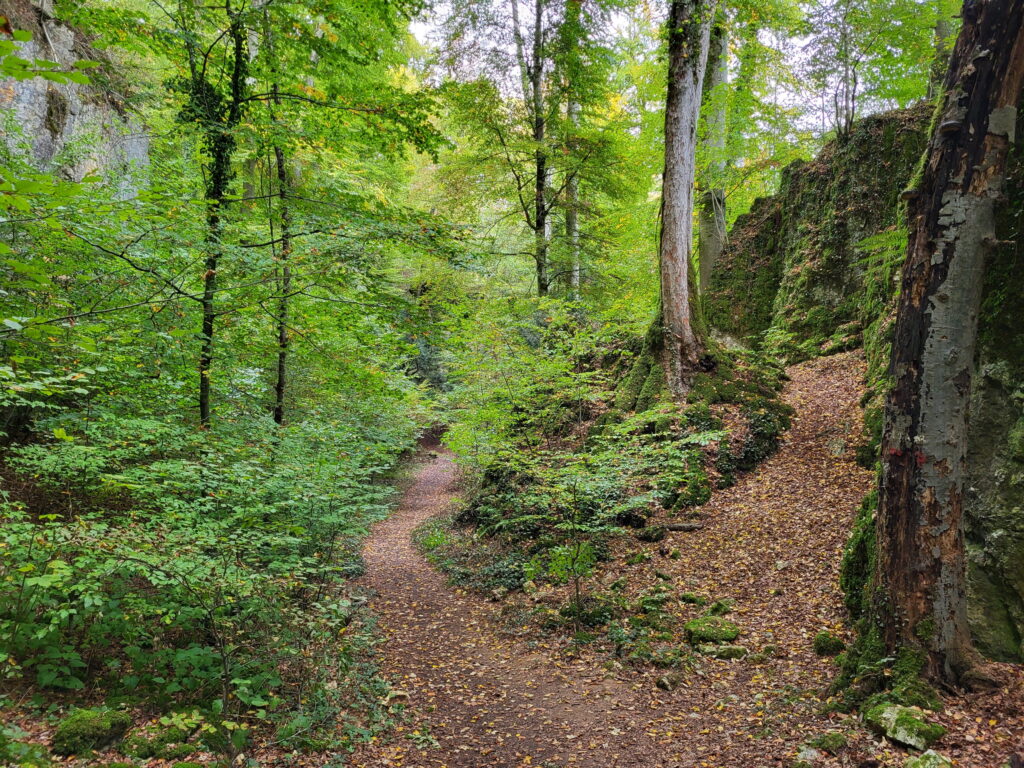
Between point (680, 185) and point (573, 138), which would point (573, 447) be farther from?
point (573, 138)

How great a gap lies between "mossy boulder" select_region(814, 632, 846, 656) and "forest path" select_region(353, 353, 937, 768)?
102mm

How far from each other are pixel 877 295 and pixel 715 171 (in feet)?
17.2

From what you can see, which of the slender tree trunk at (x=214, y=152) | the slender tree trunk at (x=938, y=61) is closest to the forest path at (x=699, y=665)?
the slender tree trunk at (x=214, y=152)

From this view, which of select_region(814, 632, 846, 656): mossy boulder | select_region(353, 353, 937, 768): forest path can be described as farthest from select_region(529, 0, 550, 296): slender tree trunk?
select_region(814, 632, 846, 656): mossy boulder

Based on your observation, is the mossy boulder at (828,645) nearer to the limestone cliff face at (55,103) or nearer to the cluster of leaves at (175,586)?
the cluster of leaves at (175,586)

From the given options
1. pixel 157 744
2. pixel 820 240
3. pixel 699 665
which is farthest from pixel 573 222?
pixel 157 744

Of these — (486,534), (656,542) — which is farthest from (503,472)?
(656,542)

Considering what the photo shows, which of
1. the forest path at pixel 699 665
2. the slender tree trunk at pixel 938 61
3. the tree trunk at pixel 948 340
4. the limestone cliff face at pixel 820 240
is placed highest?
the slender tree trunk at pixel 938 61

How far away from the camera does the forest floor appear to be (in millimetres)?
3516

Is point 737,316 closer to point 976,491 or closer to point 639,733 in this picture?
point 976,491

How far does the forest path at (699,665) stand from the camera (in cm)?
388

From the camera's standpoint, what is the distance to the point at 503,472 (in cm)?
1097

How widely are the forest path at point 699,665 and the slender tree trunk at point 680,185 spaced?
2.21m

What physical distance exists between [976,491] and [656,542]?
12.8ft
